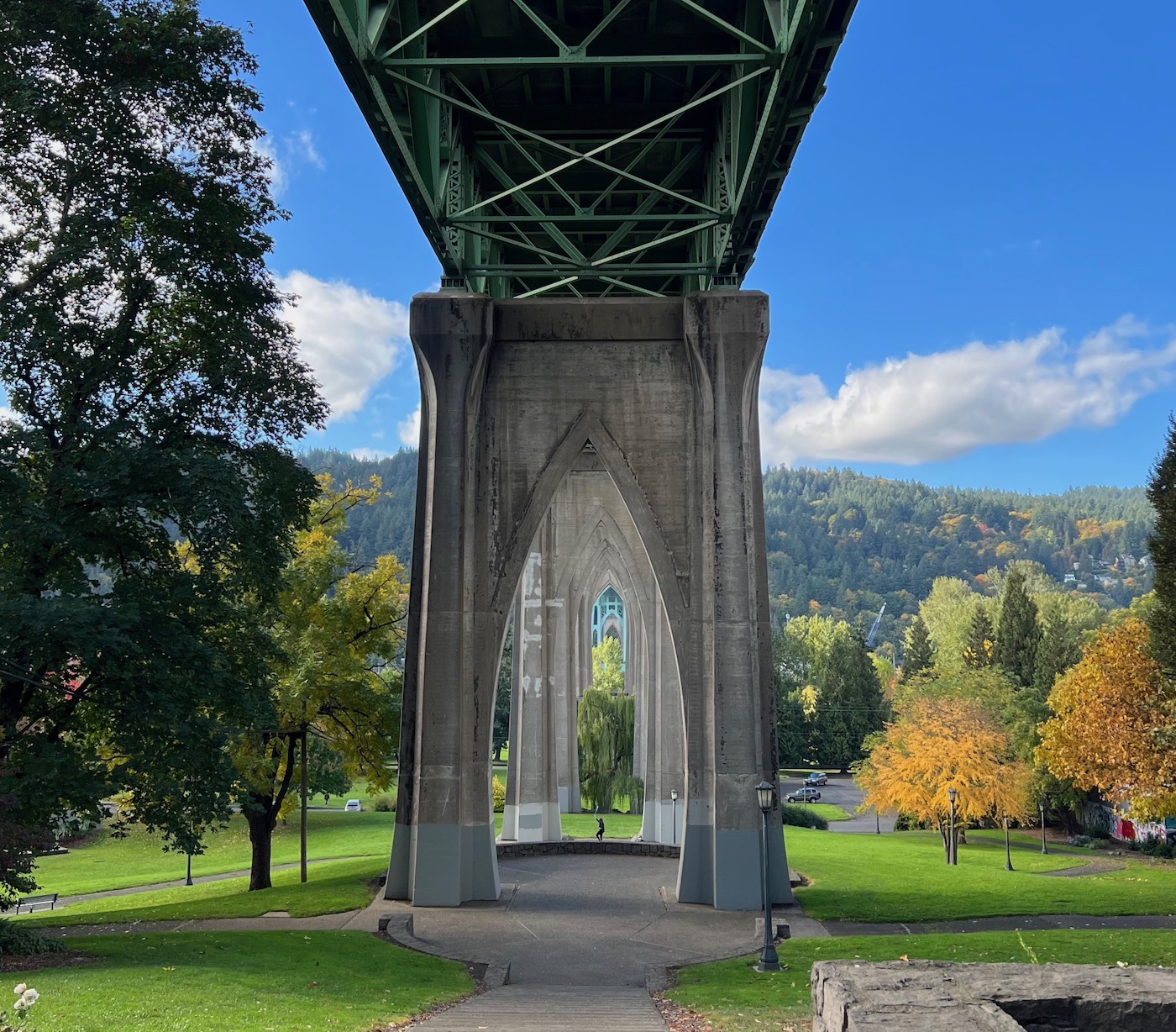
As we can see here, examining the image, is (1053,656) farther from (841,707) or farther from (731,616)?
(731,616)

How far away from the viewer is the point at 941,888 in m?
21.9

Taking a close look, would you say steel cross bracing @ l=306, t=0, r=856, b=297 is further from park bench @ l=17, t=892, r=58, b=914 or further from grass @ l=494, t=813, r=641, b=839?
grass @ l=494, t=813, r=641, b=839

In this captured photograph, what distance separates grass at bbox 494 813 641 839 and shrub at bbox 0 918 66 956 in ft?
82.1

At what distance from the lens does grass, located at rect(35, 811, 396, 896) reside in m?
37.8

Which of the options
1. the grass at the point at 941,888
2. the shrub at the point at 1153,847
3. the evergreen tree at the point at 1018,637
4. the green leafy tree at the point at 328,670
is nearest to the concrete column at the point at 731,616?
the grass at the point at 941,888

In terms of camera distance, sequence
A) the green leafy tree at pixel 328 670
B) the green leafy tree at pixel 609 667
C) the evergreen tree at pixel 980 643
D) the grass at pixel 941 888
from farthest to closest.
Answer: the green leafy tree at pixel 609 667, the evergreen tree at pixel 980 643, the green leafy tree at pixel 328 670, the grass at pixel 941 888

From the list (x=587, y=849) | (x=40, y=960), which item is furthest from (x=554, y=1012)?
(x=587, y=849)

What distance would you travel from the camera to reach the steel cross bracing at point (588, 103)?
14570 mm

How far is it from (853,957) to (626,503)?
31.0ft

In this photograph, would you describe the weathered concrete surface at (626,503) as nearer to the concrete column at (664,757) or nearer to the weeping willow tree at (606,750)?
the concrete column at (664,757)

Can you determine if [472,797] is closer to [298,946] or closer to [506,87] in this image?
[298,946]

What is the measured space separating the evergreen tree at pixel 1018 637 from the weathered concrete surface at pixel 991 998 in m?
49.7

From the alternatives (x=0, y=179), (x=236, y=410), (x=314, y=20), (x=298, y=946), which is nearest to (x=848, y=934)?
(x=298, y=946)

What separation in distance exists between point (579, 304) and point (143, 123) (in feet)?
28.5
